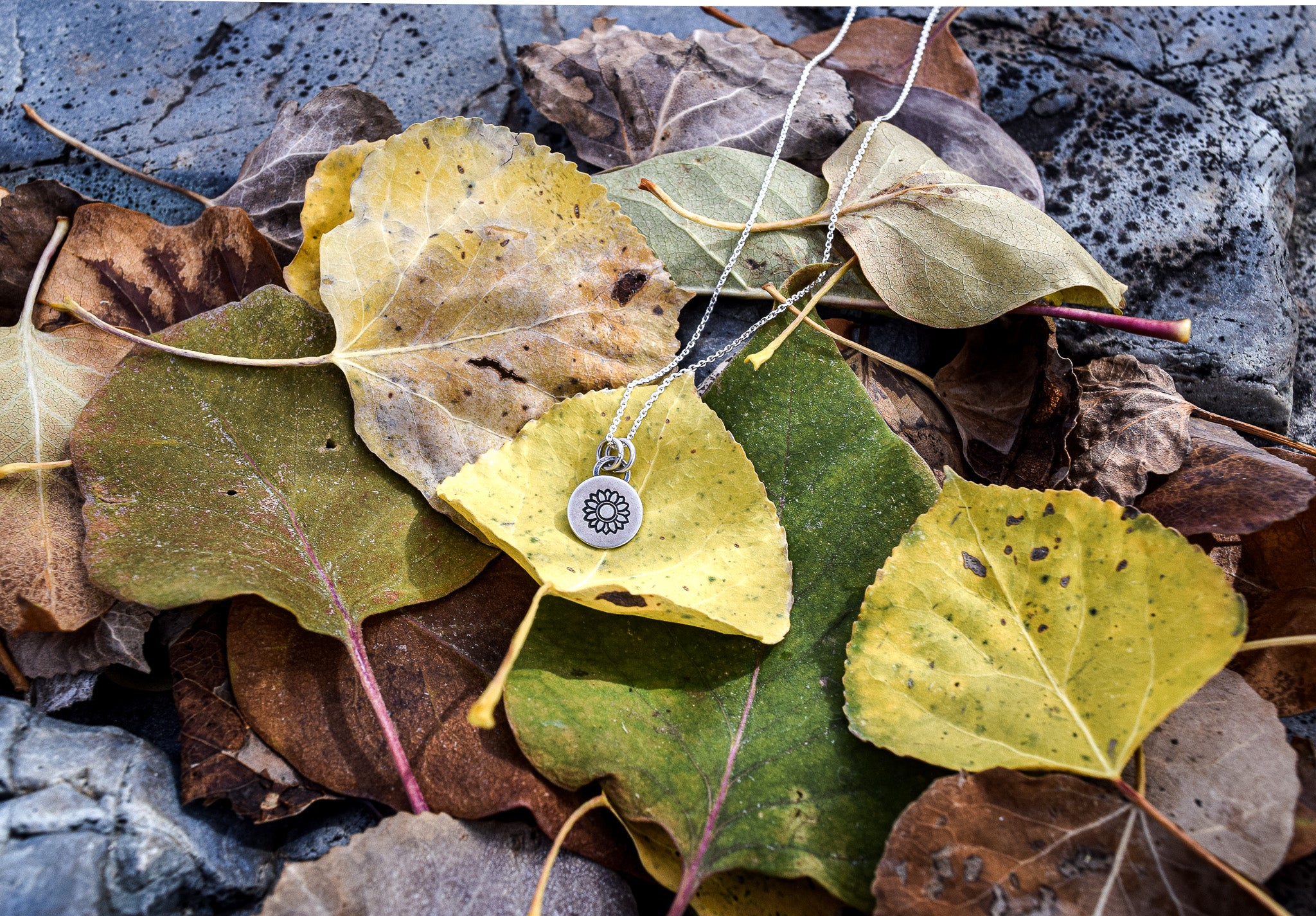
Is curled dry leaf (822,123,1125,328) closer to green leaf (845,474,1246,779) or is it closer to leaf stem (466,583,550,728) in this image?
green leaf (845,474,1246,779)

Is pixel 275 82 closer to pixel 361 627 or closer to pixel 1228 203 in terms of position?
pixel 361 627

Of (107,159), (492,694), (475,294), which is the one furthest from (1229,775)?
(107,159)

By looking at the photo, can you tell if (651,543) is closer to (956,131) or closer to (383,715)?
(383,715)

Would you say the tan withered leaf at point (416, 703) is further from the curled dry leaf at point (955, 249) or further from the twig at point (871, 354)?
the curled dry leaf at point (955, 249)

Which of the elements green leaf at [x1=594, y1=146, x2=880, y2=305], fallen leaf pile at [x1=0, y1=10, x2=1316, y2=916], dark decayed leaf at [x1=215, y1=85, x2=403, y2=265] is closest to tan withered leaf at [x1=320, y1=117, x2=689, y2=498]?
fallen leaf pile at [x1=0, y1=10, x2=1316, y2=916]

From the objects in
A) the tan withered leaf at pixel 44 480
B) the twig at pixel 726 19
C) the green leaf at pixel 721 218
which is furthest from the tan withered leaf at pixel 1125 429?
the tan withered leaf at pixel 44 480
